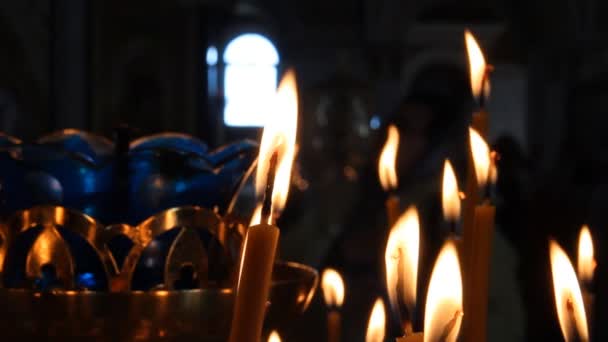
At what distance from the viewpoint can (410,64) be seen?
1655 centimetres

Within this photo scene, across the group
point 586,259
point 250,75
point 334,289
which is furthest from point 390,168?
point 250,75

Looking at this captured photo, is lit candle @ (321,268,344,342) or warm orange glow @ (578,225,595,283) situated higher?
warm orange glow @ (578,225,595,283)

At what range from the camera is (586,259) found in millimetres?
614

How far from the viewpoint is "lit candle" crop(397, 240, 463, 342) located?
0.40 metres

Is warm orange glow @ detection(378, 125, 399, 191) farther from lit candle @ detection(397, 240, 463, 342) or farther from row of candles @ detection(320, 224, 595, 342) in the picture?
lit candle @ detection(397, 240, 463, 342)

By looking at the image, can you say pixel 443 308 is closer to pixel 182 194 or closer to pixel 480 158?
pixel 480 158

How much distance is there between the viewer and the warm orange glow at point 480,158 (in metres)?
0.59

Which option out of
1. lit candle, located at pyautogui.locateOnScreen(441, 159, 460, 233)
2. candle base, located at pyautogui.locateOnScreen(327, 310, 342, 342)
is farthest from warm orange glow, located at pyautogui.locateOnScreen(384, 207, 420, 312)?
candle base, located at pyautogui.locateOnScreen(327, 310, 342, 342)

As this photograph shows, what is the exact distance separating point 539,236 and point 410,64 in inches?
550

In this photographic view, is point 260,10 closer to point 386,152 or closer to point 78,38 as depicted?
point 78,38

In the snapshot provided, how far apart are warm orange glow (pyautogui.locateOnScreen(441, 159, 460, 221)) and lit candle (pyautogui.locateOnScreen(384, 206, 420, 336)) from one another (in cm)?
10

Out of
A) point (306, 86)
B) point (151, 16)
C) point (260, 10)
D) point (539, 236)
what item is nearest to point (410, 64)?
point (306, 86)

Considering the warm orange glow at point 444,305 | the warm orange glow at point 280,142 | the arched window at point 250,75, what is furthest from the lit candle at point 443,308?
the arched window at point 250,75

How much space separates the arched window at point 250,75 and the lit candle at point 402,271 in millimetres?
17156
